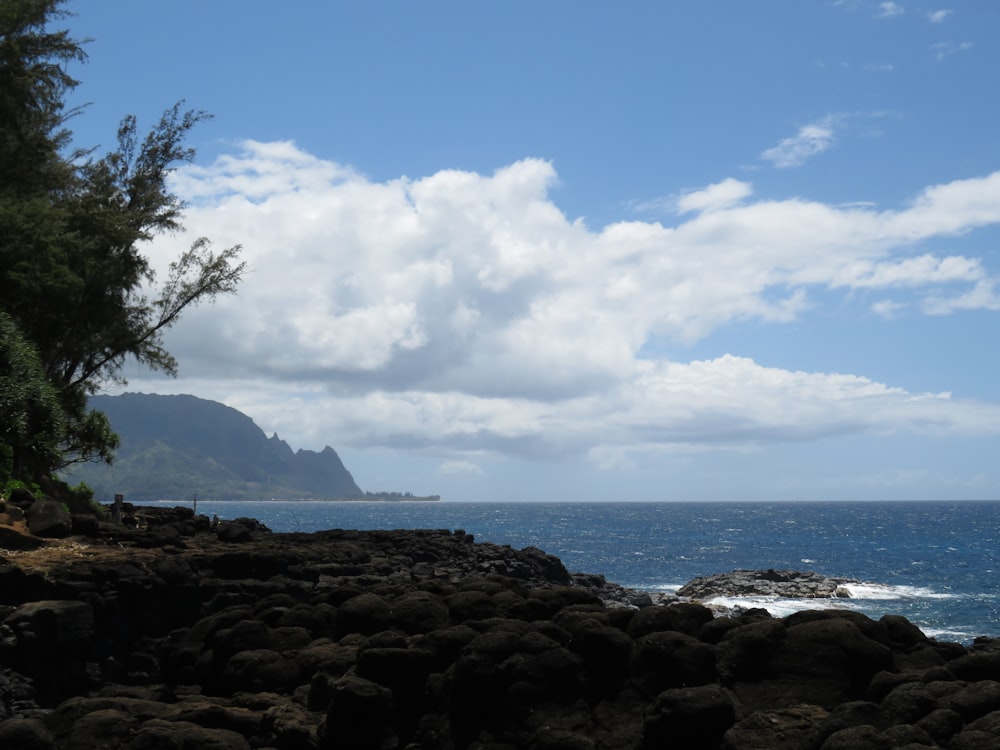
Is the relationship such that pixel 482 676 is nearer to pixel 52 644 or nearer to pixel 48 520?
pixel 52 644

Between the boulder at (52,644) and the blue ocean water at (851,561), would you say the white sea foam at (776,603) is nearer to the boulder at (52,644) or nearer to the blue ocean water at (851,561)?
the blue ocean water at (851,561)

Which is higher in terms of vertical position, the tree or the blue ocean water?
the tree

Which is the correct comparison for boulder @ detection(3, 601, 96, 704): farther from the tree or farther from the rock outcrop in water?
the rock outcrop in water

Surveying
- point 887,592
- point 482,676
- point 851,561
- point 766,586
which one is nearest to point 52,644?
point 482,676

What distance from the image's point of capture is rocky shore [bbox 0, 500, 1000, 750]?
1040cm

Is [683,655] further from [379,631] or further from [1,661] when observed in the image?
[1,661]

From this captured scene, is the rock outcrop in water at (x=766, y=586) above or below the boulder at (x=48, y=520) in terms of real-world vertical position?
below

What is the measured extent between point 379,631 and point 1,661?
21.9 feet

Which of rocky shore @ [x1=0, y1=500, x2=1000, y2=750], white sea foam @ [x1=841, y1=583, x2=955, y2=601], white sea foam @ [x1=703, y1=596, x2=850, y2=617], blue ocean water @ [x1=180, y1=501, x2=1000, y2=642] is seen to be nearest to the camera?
rocky shore @ [x1=0, y1=500, x2=1000, y2=750]

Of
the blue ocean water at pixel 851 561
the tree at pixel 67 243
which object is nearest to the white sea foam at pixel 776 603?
the blue ocean water at pixel 851 561

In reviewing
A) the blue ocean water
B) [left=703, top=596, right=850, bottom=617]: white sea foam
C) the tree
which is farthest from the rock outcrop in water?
the tree

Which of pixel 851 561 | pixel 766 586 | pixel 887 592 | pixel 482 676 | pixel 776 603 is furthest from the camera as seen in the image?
pixel 851 561

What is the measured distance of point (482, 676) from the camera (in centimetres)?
1179

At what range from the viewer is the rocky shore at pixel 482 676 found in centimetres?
1040
